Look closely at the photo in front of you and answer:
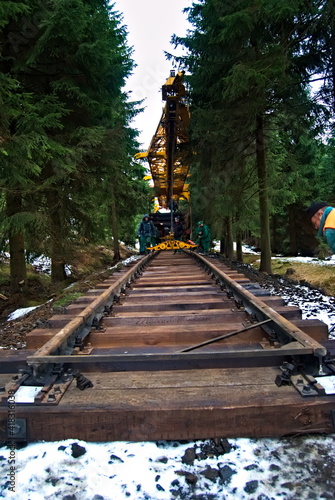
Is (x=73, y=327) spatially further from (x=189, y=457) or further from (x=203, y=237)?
(x=203, y=237)

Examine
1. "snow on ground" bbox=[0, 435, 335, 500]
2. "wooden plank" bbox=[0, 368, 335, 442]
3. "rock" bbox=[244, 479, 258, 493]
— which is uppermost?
"wooden plank" bbox=[0, 368, 335, 442]

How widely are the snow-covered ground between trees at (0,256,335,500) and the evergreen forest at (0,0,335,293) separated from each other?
17.9 feet

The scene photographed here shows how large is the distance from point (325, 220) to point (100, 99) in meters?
8.18

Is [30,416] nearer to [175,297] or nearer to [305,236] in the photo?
[175,297]

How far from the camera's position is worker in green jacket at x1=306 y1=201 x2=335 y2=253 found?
3520 millimetres

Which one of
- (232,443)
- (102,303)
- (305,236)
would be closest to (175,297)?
(102,303)

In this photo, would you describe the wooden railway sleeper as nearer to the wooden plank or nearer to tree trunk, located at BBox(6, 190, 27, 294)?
the wooden plank

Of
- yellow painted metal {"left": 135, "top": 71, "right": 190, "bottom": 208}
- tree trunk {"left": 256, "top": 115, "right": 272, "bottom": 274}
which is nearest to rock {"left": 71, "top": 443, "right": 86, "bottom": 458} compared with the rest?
yellow painted metal {"left": 135, "top": 71, "right": 190, "bottom": 208}

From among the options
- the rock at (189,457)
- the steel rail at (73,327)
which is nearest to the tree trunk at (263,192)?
the steel rail at (73,327)

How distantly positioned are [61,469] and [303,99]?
36.2ft

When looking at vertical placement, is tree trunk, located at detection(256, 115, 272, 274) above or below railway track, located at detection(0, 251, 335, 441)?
above

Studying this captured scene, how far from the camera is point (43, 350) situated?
7.89 ft

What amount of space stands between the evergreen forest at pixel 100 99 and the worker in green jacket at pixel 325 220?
4.89 meters

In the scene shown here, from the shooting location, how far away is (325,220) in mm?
3586
